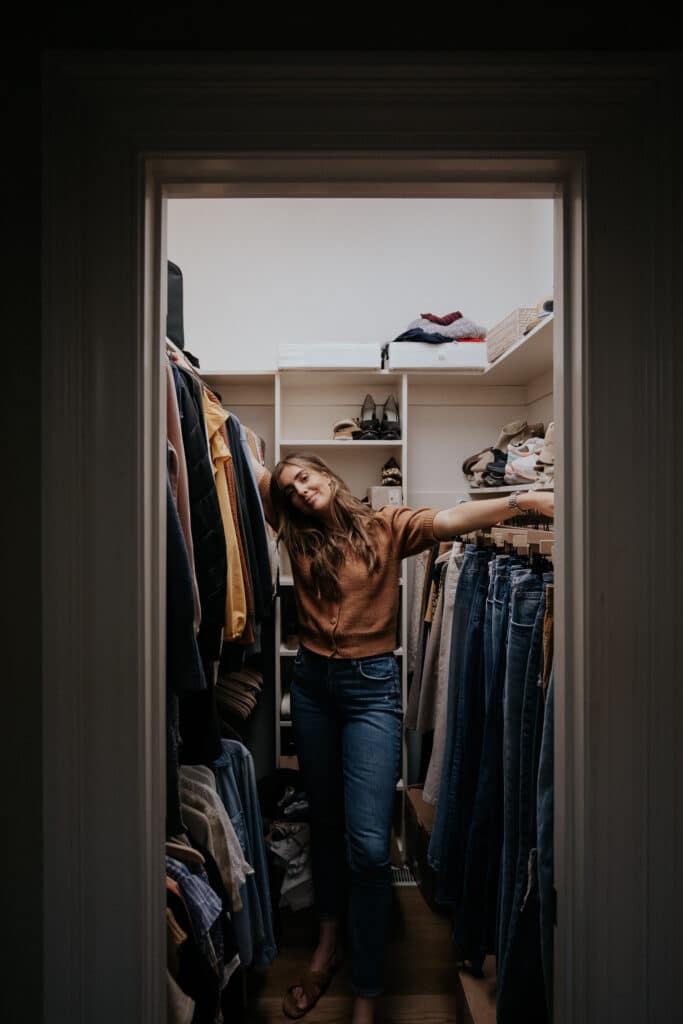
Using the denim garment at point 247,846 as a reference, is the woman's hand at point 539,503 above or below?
above

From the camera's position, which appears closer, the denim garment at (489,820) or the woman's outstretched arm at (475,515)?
the denim garment at (489,820)

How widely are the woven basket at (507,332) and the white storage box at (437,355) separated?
2.5 inches

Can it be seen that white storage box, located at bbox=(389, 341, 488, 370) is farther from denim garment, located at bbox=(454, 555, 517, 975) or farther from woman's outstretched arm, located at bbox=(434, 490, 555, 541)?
denim garment, located at bbox=(454, 555, 517, 975)

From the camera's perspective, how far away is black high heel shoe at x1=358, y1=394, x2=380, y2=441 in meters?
2.88

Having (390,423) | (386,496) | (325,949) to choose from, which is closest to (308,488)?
(386,496)

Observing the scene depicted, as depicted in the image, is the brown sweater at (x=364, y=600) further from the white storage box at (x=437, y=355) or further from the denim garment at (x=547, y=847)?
the white storage box at (x=437, y=355)

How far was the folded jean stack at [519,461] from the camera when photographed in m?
2.03

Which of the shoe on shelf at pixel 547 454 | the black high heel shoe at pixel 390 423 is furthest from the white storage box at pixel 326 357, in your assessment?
the shoe on shelf at pixel 547 454

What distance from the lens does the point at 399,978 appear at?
194 cm

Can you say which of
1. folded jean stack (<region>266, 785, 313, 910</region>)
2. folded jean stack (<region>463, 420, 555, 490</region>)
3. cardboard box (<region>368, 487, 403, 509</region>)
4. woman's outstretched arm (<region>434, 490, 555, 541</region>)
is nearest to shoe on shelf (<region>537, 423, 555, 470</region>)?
folded jean stack (<region>463, 420, 555, 490</region>)

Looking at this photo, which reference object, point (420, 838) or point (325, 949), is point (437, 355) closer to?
point (420, 838)

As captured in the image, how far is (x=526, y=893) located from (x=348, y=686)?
2.37 feet
